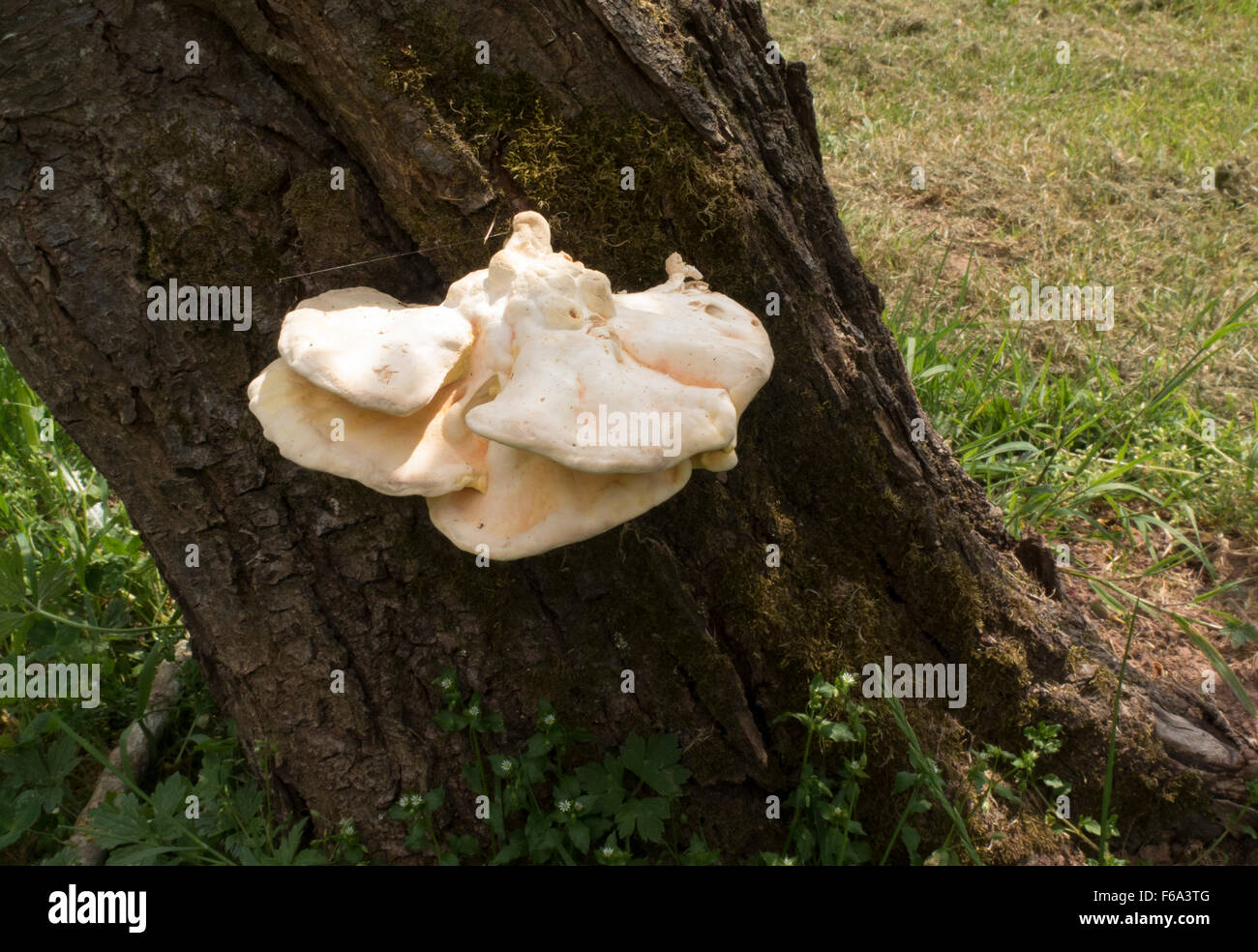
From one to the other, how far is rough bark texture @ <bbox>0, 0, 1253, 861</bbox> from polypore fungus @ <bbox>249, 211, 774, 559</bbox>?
15.0 inches

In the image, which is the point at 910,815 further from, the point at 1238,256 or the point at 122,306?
the point at 1238,256

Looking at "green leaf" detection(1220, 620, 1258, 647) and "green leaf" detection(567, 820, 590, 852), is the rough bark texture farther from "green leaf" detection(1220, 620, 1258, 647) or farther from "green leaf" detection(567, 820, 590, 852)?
"green leaf" detection(1220, 620, 1258, 647)

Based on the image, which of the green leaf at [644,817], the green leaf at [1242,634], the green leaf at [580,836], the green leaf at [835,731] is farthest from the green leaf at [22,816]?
the green leaf at [1242,634]

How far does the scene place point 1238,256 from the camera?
5.56m

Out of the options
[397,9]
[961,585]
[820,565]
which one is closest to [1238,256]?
[961,585]

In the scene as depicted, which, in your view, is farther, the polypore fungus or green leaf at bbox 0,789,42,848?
green leaf at bbox 0,789,42,848

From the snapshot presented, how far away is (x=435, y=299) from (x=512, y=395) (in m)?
0.65

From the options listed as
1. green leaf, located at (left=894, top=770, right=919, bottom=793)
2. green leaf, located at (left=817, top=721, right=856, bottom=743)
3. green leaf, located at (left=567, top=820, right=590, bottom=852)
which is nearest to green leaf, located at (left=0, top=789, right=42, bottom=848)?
green leaf, located at (left=567, top=820, right=590, bottom=852)

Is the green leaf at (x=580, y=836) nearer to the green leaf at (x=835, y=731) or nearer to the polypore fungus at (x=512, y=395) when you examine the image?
the green leaf at (x=835, y=731)

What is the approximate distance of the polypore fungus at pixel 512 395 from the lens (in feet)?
4.95

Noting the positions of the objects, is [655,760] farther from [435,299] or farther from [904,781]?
[435,299]

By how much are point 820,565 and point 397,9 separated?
1725 millimetres

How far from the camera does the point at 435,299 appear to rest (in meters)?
2.03

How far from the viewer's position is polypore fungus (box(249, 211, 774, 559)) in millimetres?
1508
